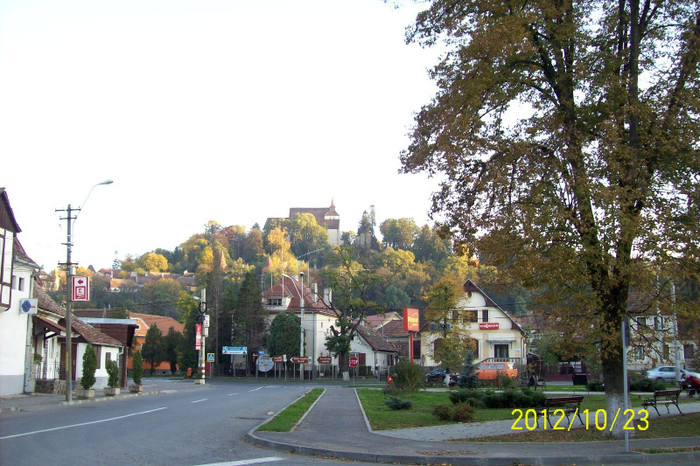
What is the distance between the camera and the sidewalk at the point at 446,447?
12.0 metres

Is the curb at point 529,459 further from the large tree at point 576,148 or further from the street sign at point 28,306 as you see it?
the street sign at point 28,306

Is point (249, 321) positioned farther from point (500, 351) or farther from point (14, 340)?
point (14, 340)

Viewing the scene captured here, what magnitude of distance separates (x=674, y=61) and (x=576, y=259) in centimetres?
544

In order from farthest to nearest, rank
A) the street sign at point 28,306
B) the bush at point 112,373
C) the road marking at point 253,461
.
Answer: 1. the bush at point 112,373
2. the street sign at point 28,306
3. the road marking at point 253,461

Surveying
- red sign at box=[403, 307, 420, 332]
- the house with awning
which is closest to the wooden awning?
the house with awning

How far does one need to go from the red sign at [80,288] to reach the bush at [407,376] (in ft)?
51.6

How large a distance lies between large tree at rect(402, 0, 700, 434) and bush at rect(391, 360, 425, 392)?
58.1ft

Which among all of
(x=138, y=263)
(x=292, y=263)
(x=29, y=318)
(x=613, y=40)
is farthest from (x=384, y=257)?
(x=613, y=40)

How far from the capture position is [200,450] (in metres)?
13.3

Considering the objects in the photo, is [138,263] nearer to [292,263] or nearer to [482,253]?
[292,263]

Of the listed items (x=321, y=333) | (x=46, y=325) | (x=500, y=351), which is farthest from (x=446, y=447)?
(x=321, y=333)

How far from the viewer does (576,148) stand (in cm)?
1497

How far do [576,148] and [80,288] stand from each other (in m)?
Answer: 25.3

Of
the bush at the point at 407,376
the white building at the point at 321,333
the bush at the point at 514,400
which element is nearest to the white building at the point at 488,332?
the white building at the point at 321,333
